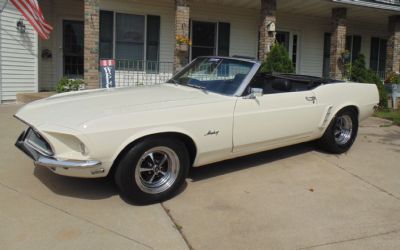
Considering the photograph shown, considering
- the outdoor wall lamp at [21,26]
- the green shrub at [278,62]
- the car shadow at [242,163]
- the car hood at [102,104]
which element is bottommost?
the car shadow at [242,163]

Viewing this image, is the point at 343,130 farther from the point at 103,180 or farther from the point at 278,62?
the point at 278,62

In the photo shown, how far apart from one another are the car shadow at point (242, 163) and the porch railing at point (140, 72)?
22.0 feet

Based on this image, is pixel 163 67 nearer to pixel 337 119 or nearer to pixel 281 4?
pixel 281 4

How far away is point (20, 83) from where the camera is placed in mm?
11211

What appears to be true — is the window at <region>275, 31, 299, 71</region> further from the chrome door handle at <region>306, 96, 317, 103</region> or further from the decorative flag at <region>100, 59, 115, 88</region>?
the chrome door handle at <region>306, 96, 317, 103</region>

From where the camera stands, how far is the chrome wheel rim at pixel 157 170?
13.2 feet

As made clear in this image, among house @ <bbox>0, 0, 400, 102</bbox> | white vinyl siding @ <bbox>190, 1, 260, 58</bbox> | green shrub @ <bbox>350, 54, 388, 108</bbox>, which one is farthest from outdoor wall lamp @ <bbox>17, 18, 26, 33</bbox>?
green shrub @ <bbox>350, 54, 388, 108</bbox>

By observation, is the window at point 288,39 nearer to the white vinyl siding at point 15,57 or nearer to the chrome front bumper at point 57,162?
the white vinyl siding at point 15,57

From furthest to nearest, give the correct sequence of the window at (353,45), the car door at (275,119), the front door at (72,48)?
the window at (353,45), the front door at (72,48), the car door at (275,119)

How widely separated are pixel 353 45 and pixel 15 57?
12.8m

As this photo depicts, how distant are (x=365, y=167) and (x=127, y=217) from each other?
3435mm

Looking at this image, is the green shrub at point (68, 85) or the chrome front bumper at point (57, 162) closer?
the chrome front bumper at point (57, 162)

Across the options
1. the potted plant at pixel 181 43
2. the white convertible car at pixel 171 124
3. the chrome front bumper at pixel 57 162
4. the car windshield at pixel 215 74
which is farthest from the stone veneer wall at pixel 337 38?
the chrome front bumper at pixel 57 162

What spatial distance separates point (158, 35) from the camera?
12.8 m
